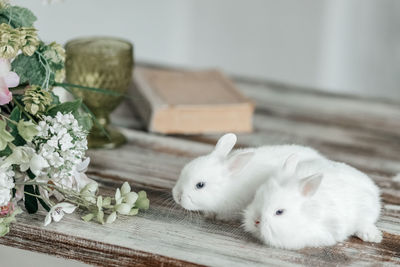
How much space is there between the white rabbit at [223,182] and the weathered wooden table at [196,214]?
3cm

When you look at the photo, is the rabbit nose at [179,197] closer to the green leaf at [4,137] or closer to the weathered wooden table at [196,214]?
the weathered wooden table at [196,214]

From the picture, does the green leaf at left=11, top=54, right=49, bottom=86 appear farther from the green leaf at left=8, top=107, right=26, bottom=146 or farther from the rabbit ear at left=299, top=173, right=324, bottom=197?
the rabbit ear at left=299, top=173, right=324, bottom=197

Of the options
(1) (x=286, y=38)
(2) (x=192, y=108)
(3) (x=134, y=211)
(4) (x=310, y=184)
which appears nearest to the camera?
(4) (x=310, y=184)

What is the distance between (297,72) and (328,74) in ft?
0.47

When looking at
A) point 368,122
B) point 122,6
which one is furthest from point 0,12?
point 122,6

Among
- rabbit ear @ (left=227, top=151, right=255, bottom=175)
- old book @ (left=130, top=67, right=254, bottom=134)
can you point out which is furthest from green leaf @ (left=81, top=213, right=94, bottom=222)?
old book @ (left=130, top=67, right=254, bottom=134)

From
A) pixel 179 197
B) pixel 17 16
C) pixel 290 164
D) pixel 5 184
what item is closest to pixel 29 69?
pixel 17 16

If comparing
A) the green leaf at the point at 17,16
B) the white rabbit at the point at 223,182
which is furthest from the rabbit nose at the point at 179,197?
the green leaf at the point at 17,16

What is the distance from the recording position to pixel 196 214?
95 cm

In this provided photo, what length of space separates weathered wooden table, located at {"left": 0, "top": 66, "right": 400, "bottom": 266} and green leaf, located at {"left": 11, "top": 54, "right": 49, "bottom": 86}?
0.21 m

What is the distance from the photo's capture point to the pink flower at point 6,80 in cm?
85

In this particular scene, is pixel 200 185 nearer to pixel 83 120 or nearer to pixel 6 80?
pixel 83 120

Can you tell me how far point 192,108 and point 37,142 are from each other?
512 mm

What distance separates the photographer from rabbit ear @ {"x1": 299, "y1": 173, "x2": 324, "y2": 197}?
2.66ft
